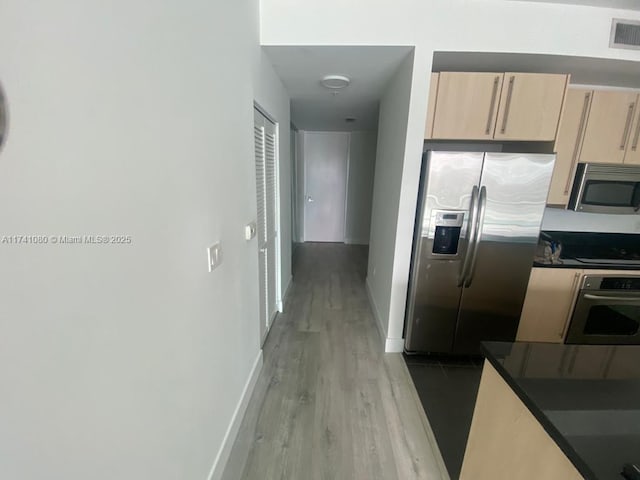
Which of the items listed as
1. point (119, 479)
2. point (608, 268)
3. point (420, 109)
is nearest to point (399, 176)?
point (420, 109)

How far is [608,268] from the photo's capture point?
219cm

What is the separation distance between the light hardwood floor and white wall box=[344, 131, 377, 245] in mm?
3245

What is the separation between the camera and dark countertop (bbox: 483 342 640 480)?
59cm

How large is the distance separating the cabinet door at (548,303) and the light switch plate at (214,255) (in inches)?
94.9

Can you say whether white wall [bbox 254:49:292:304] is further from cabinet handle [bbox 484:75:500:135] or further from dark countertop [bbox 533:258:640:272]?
dark countertop [bbox 533:258:640:272]

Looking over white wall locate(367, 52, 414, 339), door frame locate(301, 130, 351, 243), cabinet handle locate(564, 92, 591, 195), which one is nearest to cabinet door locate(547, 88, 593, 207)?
cabinet handle locate(564, 92, 591, 195)

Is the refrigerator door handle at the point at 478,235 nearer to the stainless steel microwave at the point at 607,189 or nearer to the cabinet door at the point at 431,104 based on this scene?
the cabinet door at the point at 431,104

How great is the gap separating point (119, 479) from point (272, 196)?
217cm

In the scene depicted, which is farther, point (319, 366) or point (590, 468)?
point (319, 366)

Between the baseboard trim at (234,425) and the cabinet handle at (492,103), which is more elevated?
the cabinet handle at (492,103)

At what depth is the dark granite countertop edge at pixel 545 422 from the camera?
0.58 meters

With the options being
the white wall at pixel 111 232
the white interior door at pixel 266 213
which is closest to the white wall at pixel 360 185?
the white interior door at pixel 266 213

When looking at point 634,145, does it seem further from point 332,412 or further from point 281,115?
point 332,412

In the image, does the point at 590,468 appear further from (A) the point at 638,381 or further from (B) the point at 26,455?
(B) the point at 26,455
